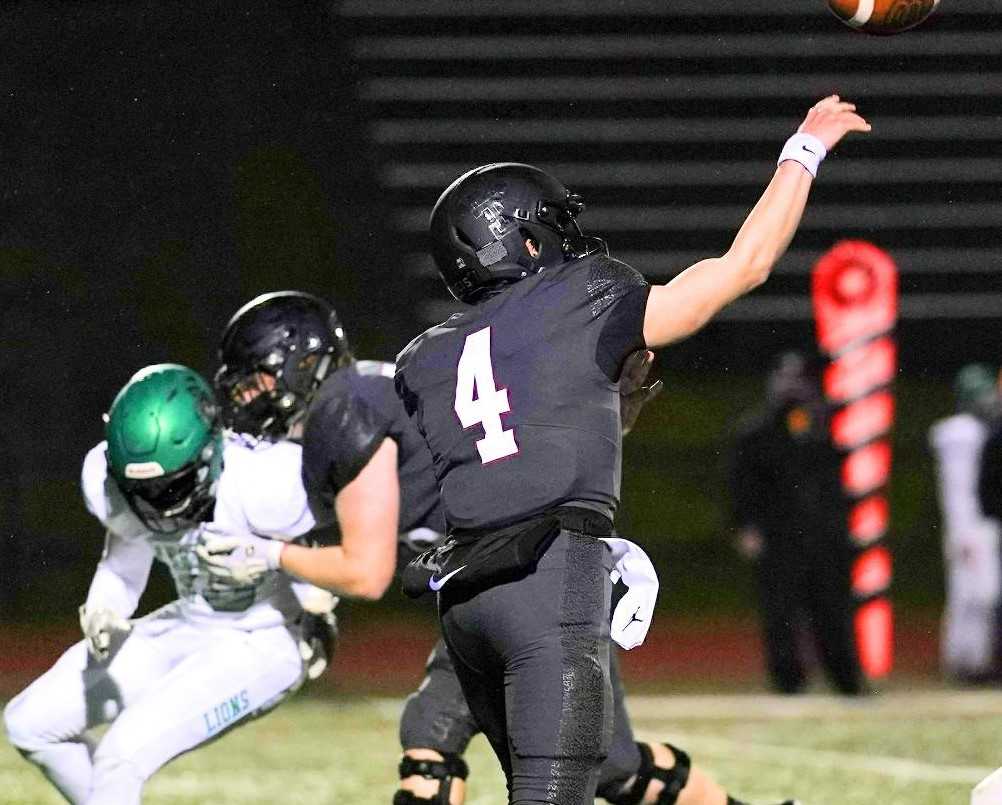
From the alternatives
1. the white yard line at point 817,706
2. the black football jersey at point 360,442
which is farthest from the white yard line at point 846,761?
the black football jersey at point 360,442

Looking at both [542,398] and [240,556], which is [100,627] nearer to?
[240,556]

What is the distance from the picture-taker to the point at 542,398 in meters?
2.99

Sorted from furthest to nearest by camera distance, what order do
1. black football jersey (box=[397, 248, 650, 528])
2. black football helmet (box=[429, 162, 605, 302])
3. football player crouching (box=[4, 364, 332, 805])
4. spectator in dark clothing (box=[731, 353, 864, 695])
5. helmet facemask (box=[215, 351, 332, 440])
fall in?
spectator in dark clothing (box=[731, 353, 864, 695])
helmet facemask (box=[215, 351, 332, 440])
football player crouching (box=[4, 364, 332, 805])
black football helmet (box=[429, 162, 605, 302])
black football jersey (box=[397, 248, 650, 528])

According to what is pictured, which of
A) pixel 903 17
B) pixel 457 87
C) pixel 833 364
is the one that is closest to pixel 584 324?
pixel 903 17

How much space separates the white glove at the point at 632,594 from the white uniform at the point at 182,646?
999 mm

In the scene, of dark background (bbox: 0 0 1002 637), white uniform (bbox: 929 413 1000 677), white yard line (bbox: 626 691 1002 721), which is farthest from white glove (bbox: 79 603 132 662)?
dark background (bbox: 0 0 1002 637)

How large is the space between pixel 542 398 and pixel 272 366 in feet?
4.05

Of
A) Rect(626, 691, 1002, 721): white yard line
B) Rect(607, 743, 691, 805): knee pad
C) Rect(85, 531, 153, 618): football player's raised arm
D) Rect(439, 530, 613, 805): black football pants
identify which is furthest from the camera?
Rect(626, 691, 1002, 721): white yard line

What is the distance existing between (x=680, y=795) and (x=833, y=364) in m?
6.58

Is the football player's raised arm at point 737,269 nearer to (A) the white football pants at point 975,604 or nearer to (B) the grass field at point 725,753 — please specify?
(B) the grass field at point 725,753

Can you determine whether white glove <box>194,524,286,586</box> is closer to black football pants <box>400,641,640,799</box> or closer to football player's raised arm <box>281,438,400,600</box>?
football player's raised arm <box>281,438,400,600</box>

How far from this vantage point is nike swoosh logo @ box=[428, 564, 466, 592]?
9.82ft

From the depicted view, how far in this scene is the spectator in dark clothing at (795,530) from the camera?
8.08 metres

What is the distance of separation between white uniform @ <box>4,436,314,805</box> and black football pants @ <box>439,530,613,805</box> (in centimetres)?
89
